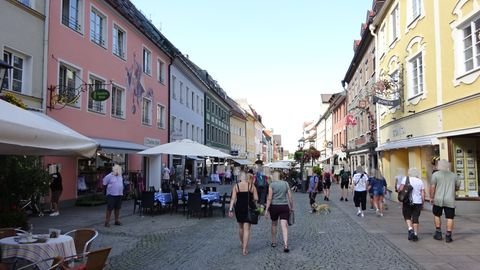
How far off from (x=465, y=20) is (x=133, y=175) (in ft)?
55.5

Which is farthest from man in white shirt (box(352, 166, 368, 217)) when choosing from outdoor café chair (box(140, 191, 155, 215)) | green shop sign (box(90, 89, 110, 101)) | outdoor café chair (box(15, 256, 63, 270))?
outdoor café chair (box(15, 256, 63, 270))

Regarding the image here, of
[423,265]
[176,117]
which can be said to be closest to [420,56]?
[423,265]

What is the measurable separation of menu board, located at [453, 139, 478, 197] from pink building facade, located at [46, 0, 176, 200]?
38.4ft

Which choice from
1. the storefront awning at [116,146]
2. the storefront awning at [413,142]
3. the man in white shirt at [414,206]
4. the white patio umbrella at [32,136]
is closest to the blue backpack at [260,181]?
the storefront awning at [413,142]

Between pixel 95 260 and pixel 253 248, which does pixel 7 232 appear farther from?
pixel 253 248

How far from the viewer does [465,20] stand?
13.6 metres

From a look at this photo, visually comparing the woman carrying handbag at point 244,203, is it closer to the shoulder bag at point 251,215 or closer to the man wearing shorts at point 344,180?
the shoulder bag at point 251,215

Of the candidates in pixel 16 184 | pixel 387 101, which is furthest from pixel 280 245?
pixel 387 101

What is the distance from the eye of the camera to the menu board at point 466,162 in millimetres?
14828

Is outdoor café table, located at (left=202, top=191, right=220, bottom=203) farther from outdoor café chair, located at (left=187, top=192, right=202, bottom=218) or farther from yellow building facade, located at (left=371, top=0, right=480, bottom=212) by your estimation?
yellow building facade, located at (left=371, top=0, right=480, bottom=212)

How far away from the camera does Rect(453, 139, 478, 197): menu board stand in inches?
584

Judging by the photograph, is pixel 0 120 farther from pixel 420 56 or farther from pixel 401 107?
pixel 401 107

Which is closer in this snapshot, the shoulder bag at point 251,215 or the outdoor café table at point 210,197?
the shoulder bag at point 251,215

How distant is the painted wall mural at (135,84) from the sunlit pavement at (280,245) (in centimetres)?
1040
